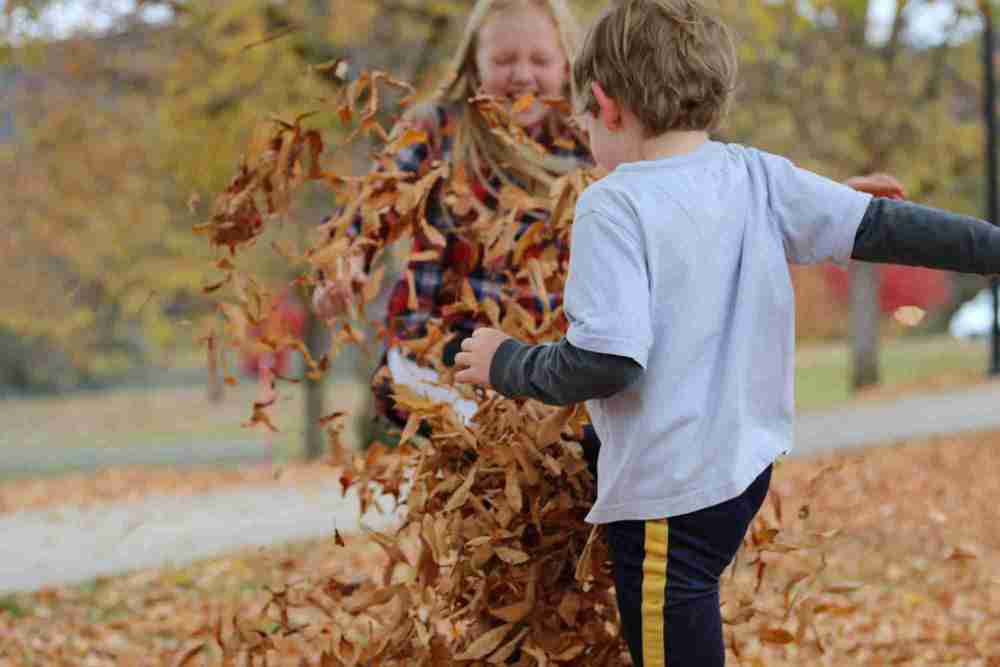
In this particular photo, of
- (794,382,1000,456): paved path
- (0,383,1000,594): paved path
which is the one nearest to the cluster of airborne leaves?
(0,383,1000,594): paved path

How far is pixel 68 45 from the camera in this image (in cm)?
1158

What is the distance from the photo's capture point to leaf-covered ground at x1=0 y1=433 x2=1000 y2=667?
352 centimetres

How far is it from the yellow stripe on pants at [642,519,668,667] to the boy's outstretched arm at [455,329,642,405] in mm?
285

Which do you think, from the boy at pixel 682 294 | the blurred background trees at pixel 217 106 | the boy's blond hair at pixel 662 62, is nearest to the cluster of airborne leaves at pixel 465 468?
the boy at pixel 682 294

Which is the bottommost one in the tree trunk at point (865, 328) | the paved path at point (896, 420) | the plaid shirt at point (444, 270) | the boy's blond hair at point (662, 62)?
the tree trunk at point (865, 328)

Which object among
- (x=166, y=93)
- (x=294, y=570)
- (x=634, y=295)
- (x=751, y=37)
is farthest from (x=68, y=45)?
(x=634, y=295)

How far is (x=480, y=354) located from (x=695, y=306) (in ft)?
1.29

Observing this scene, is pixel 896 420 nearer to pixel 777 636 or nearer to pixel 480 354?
pixel 777 636

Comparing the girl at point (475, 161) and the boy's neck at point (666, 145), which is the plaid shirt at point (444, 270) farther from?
the boy's neck at point (666, 145)

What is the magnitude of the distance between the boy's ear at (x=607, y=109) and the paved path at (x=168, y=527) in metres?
3.32

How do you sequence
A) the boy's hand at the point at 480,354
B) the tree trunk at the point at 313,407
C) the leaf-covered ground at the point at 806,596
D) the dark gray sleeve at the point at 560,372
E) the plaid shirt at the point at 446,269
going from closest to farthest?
the dark gray sleeve at the point at 560,372 < the boy's hand at the point at 480,354 < the plaid shirt at the point at 446,269 < the leaf-covered ground at the point at 806,596 < the tree trunk at the point at 313,407

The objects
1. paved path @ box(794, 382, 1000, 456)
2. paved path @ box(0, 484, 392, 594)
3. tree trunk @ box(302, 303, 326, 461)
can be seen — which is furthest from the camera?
tree trunk @ box(302, 303, 326, 461)

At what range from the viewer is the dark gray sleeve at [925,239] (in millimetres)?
2143

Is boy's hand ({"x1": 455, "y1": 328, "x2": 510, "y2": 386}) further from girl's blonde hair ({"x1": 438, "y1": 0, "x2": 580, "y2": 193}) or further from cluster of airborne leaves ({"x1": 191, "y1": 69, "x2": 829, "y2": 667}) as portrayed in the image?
girl's blonde hair ({"x1": 438, "y1": 0, "x2": 580, "y2": 193})
